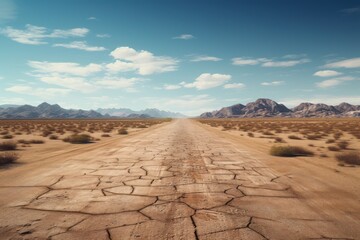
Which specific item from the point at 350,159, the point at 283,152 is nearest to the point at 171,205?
the point at 350,159

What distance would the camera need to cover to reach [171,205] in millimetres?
4961

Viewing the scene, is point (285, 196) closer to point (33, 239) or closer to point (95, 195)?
point (95, 195)

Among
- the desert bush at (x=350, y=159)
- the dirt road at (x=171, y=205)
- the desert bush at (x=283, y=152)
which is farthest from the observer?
the desert bush at (x=283, y=152)

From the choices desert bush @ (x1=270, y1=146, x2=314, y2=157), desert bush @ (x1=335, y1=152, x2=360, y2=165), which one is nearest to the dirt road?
desert bush @ (x1=335, y1=152, x2=360, y2=165)

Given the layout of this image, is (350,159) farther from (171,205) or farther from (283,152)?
(171,205)

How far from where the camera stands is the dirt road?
3.89 m

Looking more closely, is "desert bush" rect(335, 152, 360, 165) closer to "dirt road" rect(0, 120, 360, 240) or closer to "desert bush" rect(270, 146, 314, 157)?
"desert bush" rect(270, 146, 314, 157)

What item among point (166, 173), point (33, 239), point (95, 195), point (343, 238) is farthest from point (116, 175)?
point (343, 238)

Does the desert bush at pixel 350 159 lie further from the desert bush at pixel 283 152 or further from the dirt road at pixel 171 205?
the dirt road at pixel 171 205

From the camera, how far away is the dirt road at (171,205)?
3.89 meters

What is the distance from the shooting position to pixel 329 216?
4.58m

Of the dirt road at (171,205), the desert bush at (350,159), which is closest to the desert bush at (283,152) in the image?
the desert bush at (350,159)

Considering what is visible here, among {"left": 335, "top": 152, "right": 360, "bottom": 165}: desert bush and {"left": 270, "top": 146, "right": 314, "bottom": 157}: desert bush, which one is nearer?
{"left": 335, "top": 152, "right": 360, "bottom": 165}: desert bush

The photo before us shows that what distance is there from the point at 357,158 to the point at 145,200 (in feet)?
27.6
